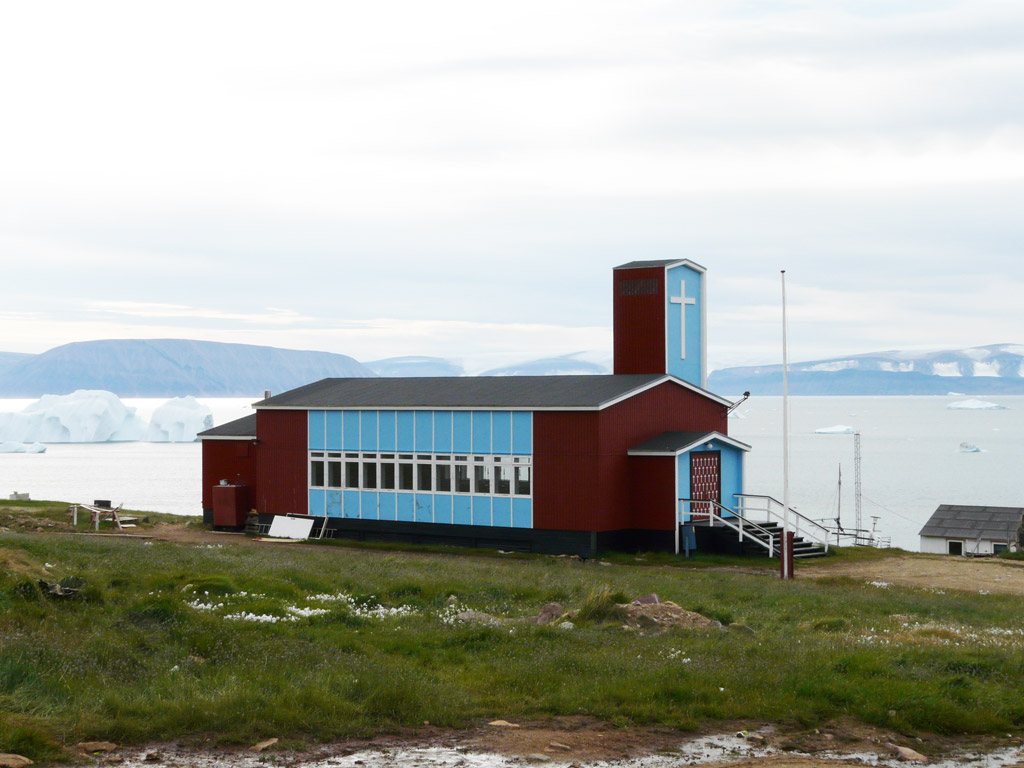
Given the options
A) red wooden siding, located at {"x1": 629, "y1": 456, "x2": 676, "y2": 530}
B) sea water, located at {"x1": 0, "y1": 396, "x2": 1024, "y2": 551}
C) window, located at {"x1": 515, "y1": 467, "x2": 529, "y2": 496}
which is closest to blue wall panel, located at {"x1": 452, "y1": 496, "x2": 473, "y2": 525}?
window, located at {"x1": 515, "y1": 467, "x2": 529, "y2": 496}

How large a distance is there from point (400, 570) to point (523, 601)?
17.1 feet

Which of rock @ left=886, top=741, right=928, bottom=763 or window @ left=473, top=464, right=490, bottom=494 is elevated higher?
window @ left=473, top=464, right=490, bottom=494

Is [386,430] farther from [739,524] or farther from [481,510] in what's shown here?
[739,524]

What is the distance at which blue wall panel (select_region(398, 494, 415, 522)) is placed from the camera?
1297 inches

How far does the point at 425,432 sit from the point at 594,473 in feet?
18.6

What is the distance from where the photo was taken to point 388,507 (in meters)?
33.4

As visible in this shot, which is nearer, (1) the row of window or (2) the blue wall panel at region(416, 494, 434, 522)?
(1) the row of window

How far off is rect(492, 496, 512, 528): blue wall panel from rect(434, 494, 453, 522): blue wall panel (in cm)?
147

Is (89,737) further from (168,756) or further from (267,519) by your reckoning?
(267,519)

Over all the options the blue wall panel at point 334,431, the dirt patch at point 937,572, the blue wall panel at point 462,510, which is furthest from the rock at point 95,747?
the blue wall panel at point 334,431

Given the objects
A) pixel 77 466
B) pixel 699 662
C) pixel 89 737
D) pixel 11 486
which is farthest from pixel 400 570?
pixel 77 466

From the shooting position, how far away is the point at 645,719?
408 inches

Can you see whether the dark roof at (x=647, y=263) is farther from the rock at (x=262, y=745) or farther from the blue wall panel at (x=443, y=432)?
the rock at (x=262, y=745)

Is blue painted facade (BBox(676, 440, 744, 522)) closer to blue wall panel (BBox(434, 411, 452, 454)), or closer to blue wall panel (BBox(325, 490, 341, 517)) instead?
blue wall panel (BBox(434, 411, 452, 454))
